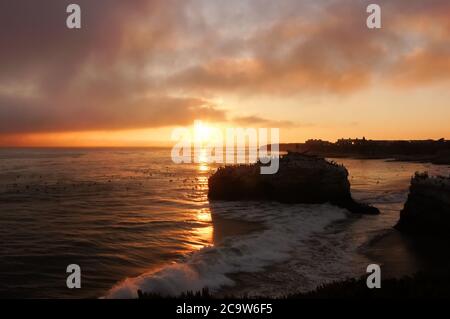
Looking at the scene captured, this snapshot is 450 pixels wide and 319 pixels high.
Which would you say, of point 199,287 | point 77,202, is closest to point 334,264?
point 199,287

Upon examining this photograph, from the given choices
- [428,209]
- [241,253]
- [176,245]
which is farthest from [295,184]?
[241,253]

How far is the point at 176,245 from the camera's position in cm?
2234

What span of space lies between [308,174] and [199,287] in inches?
912

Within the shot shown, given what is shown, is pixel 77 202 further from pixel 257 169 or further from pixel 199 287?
pixel 199 287

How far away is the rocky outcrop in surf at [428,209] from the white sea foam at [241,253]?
5.55 metres

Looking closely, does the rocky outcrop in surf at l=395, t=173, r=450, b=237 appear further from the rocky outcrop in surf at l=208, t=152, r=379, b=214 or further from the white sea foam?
the rocky outcrop in surf at l=208, t=152, r=379, b=214

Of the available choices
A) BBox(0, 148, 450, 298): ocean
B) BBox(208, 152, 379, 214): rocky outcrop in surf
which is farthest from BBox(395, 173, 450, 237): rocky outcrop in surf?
BBox(208, 152, 379, 214): rocky outcrop in surf

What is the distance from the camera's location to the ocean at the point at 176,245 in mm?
15688

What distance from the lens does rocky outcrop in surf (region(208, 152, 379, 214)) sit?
3569 centimetres

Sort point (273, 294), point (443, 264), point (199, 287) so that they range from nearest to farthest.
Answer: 1. point (273, 294)
2. point (199, 287)
3. point (443, 264)

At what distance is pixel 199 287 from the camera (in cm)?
1549

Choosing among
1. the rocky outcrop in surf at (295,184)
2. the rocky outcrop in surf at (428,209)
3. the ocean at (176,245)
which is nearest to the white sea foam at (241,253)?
the ocean at (176,245)

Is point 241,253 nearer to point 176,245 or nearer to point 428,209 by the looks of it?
point 176,245

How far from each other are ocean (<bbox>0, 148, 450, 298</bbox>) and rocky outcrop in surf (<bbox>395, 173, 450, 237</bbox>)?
6.56ft
